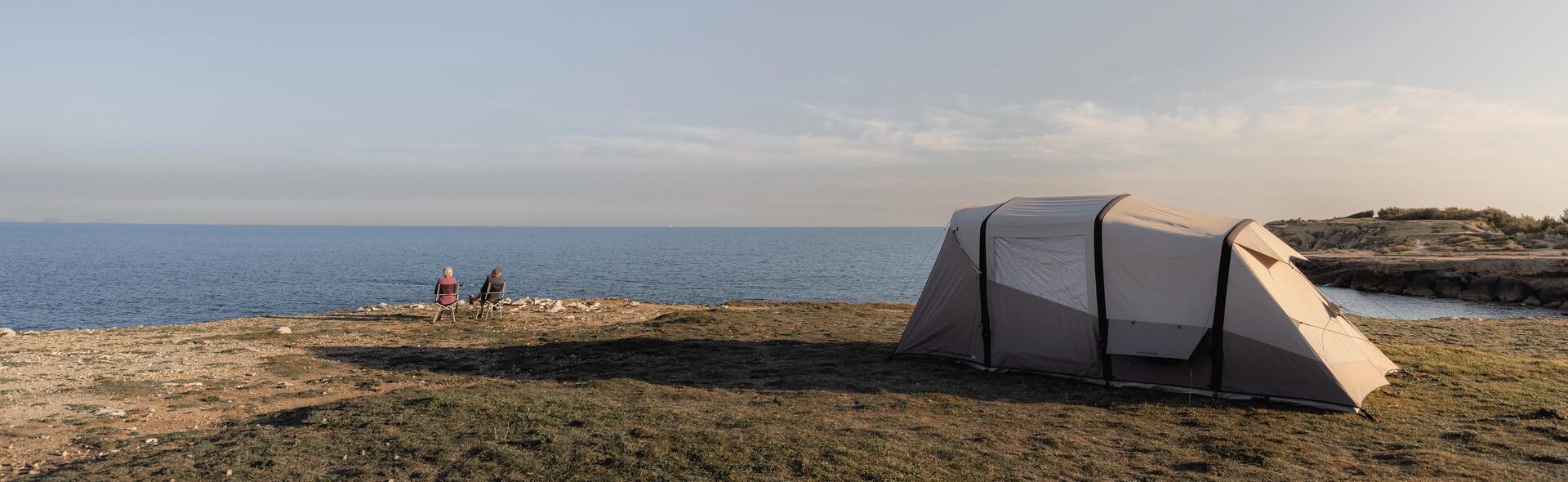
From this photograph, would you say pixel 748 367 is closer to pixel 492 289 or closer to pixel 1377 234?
pixel 492 289

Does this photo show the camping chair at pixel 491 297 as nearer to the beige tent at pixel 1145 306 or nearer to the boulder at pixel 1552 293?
the beige tent at pixel 1145 306

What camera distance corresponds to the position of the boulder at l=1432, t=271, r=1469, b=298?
33.8 m

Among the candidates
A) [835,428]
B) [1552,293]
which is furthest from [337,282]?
[1552,293]

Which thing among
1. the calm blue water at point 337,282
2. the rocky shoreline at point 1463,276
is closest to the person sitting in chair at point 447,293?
the calm blue water at point 337,282

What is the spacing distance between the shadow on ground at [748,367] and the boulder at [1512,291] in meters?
32.8

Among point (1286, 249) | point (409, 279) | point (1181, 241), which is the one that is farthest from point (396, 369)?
point (409, 279)

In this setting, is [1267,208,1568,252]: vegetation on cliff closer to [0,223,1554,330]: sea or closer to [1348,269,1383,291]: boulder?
[1348,269,1383,291]: boulder

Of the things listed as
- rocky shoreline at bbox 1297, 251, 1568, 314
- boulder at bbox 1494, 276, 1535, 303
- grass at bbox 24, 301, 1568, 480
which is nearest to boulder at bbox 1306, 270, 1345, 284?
rocky shoreline at bbox 1297, 251, 1568, 314

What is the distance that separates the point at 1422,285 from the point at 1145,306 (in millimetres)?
35877

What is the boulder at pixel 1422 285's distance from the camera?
35125 millimetres

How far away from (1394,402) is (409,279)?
57014 mm

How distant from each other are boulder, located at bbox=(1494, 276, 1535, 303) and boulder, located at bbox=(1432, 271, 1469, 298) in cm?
178

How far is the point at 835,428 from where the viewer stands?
8.34m

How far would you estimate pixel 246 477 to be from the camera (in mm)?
6340
